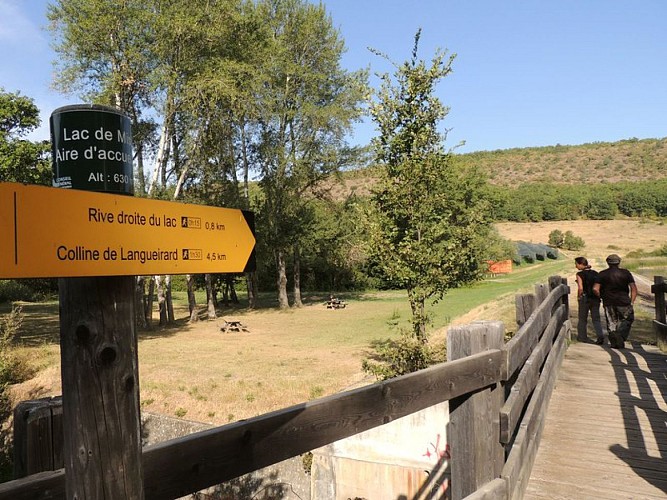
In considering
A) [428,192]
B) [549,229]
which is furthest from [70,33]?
[549,229]

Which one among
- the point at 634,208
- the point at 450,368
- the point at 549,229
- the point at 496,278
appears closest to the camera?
the point at 450,368

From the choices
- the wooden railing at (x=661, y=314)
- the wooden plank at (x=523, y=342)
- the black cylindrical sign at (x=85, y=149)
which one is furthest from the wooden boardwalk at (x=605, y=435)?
the black cylindrical sign at (x=85, y=149)

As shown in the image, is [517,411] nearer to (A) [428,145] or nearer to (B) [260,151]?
(A) [428,145]

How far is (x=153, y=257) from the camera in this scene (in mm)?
1405

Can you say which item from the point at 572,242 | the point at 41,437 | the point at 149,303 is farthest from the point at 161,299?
the point at 572,242

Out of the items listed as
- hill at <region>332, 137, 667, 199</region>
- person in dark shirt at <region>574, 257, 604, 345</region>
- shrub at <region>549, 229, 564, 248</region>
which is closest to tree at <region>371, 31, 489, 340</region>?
person in dark shirt at <region>574, 257, 604, 345</region>

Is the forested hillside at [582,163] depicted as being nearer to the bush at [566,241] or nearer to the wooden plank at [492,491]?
the bush at [566,241]

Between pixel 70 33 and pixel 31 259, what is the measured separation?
21718mm

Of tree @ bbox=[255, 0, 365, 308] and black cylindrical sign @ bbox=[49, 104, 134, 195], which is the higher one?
tree @ bbox=[255, 0, 365, 308]

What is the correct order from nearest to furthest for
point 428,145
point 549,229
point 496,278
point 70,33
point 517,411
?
point 517,411, point 428,145, point 70,33, point 496,278, point 549,229

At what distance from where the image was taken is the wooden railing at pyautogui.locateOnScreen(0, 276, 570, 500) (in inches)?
55.4

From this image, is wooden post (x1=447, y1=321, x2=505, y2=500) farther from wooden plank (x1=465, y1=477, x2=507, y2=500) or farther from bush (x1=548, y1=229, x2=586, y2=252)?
bush (x1=548, y1=229, x2=586, y2=252)

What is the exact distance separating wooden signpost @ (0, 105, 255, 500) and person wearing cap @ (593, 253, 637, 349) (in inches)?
385

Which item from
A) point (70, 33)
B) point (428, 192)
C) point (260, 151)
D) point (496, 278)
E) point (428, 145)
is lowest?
point (496, 278)
